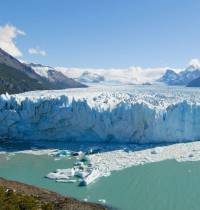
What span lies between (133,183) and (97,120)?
25.8ft

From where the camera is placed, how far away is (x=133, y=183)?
18656 mm

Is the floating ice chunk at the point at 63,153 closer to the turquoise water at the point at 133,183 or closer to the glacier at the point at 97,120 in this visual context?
the turquoise water at the point at 133,183

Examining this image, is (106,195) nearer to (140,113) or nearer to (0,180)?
(0,180)

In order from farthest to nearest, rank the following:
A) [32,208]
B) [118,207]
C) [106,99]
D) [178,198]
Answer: [106,99] < [178,198] < [118,207] < [32,208]

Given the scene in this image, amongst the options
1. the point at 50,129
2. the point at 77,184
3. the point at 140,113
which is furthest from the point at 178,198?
the point at 50,129

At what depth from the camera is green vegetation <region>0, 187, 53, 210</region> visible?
1286 centimetres

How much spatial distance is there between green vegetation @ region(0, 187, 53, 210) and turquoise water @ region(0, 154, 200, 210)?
2.88 m

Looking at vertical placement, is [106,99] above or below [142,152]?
above

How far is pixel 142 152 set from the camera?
23438 mm

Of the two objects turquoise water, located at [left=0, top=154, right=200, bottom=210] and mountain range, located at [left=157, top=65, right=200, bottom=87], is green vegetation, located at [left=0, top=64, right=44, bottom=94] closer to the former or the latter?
turquoise water, located at [left=0, top=154, right=200, bottom=210]

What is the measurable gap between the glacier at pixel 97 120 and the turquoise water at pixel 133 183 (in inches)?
148

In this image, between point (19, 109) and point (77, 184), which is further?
point (19, 109)

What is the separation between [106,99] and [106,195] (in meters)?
11.5

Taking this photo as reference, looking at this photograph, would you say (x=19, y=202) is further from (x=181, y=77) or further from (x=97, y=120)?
(x=181, y=77)
